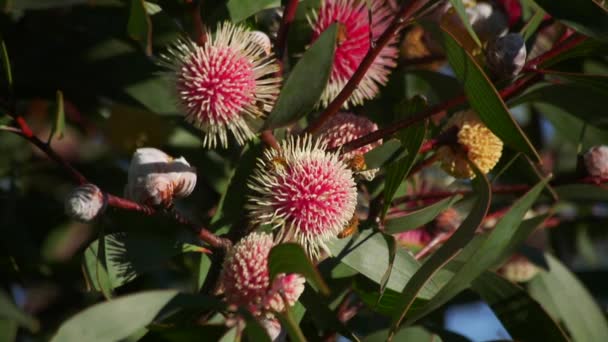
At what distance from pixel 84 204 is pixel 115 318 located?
6.5 inches

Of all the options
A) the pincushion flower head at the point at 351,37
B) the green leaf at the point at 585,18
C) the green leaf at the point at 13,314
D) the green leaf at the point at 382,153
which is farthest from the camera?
the green leaf at the point at 13,314

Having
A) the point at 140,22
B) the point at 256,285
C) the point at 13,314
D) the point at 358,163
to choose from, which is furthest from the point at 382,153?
the point at 13,314

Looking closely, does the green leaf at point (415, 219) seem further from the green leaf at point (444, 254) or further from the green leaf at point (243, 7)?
the green leaf at point (243, 7)

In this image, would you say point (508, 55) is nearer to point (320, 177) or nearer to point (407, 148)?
point (407, 148)

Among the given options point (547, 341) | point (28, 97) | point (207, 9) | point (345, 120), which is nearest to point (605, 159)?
point (547, 341)

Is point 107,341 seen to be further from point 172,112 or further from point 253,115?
point 172,112

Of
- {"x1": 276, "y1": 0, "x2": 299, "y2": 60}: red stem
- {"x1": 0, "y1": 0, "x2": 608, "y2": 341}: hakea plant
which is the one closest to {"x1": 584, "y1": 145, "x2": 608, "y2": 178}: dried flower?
{"x1": 0, "y1": 0, "x2": 608, "y2": 341}: hakea plant

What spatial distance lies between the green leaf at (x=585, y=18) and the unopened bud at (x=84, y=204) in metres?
0.61

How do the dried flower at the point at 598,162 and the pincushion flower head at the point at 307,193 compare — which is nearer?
the pincushion flower head at the point at 307,193

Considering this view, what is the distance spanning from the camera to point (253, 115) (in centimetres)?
122

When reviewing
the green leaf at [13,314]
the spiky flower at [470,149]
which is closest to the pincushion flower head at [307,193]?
the spiky flower at [470,149]

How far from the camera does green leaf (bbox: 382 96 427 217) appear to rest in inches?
47.3

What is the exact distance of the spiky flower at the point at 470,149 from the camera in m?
1.35

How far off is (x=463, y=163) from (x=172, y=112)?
0.56 meters
